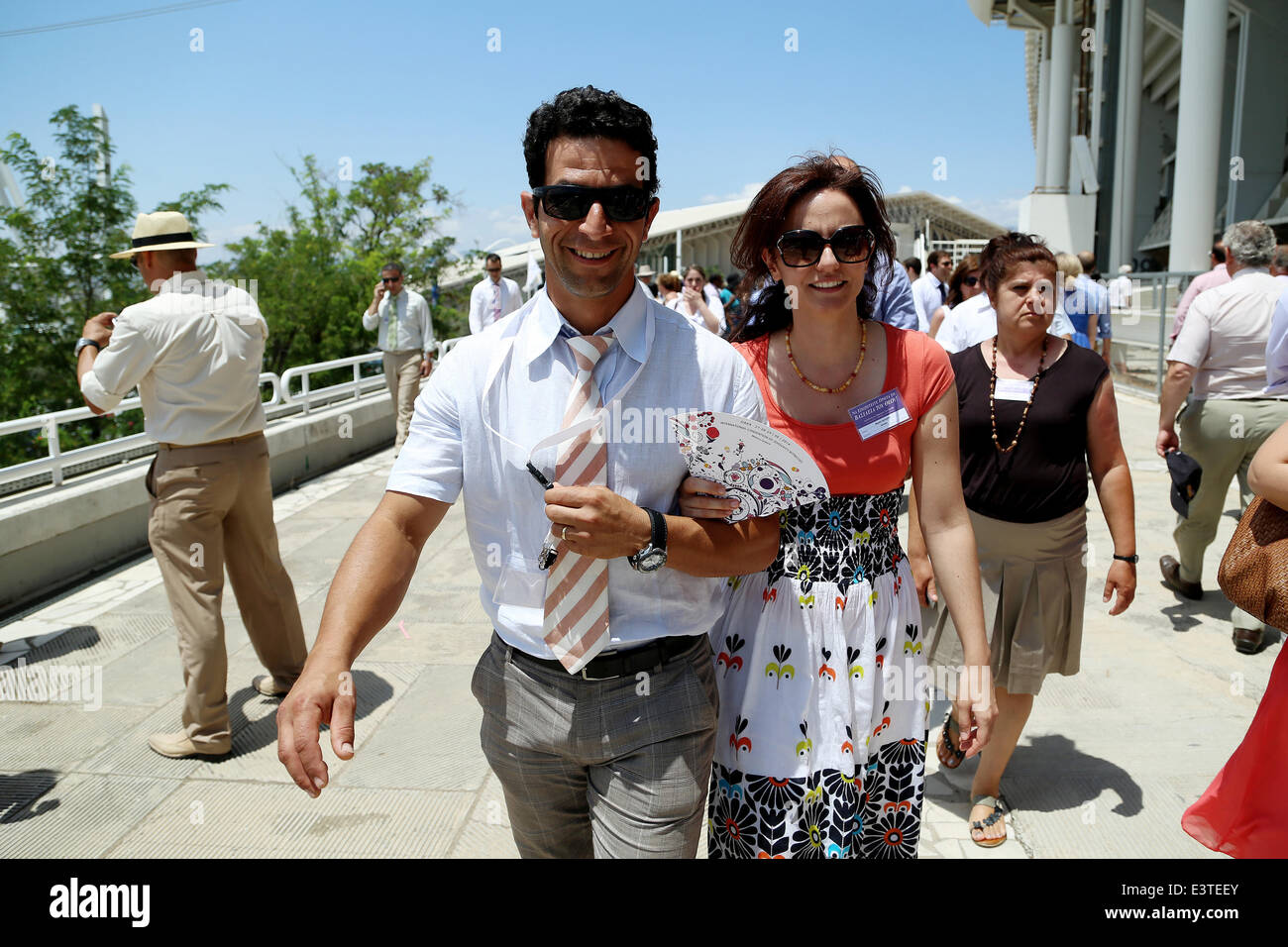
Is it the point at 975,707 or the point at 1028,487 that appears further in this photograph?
the point at 1028,487

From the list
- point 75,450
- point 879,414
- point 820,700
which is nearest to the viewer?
point 820,700

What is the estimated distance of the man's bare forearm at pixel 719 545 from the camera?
6.06 ft

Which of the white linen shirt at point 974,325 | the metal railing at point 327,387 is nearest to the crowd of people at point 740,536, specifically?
the white linen shirt at point 974,325

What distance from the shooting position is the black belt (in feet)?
6.40

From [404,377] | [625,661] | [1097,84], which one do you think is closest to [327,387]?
[404,377]

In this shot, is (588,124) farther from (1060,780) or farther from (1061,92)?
(1061,92)

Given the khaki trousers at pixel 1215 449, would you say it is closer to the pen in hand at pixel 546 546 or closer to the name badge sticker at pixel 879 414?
the name badge sticker at pixel 879 414

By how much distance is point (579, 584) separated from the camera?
75.4 inches

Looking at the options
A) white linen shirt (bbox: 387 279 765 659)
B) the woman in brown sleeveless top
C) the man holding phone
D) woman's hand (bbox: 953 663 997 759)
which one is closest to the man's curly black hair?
white linen shirt (bbox: 387 279 765 659)

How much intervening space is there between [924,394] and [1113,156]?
33723 millimetres

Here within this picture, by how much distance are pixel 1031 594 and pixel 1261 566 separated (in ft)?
4.52

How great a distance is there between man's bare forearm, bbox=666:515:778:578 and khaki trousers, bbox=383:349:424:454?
30.5 ft
